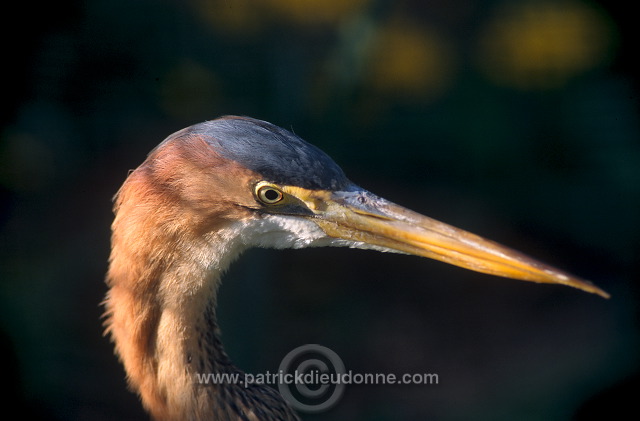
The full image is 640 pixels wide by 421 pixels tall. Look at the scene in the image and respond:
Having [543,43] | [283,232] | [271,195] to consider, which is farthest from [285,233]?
[543,43]

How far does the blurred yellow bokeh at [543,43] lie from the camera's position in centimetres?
283

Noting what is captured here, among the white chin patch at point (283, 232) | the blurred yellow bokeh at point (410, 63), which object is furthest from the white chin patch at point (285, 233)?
the blurred yellow bokeh at point (410, 63)

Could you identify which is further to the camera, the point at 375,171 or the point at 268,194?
the point at 375,171

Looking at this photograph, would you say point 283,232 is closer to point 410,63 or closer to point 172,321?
point 172,321

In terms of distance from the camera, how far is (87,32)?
8.10ft

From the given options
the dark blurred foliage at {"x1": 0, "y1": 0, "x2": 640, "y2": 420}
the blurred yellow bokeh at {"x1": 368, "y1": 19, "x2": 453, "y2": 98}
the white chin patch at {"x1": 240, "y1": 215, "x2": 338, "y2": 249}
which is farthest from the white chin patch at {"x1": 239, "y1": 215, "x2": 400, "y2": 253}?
the blurred yellow bokeh at {"x1": 368, "y1": 19, "x2": 453, "y2": 98}

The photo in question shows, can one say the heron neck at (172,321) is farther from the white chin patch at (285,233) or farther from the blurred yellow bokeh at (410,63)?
the blurred yellow bokeh at (410,63)

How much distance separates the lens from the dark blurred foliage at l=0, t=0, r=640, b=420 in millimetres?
2523

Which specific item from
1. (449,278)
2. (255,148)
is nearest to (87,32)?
(255,148)

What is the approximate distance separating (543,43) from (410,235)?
1.99 metres

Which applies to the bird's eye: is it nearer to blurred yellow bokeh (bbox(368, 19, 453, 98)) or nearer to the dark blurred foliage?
the dark blurred foliage

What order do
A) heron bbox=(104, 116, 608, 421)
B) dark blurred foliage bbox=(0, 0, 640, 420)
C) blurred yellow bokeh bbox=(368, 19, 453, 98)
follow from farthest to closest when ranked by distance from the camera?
blurred yellow bokeh bbox=(368, 19, 453, 98)
dark blurred foliage bbox=(0, 0, 640, 420)
heron bbox=(104, 116, 608, 421)

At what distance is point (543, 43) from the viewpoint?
2.89 m

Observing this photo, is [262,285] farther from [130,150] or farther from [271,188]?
[271,188]
